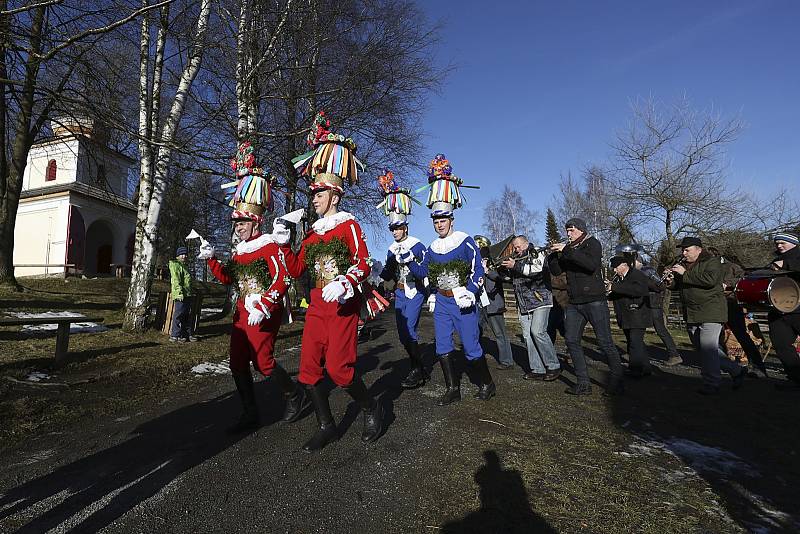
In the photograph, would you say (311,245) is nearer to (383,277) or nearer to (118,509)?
(383,277)

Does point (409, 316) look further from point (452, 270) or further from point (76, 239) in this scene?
point (76, 239)

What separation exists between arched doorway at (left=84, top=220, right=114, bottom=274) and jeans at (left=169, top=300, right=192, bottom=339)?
24187mm

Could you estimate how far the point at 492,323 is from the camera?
23.9 ft

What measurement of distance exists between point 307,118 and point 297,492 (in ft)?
35.2

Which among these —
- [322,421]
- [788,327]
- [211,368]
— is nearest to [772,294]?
[788,327]

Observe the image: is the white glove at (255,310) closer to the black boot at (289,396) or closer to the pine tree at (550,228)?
the black boot at (289,396)

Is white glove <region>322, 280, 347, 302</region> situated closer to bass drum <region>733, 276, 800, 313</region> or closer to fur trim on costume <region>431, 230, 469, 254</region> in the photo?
fur trim on costume <region>431, 230, 469, 254</region>

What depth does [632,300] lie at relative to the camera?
6.38m

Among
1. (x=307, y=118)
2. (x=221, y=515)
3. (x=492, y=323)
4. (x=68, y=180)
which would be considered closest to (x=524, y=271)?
(x=492, y=323)

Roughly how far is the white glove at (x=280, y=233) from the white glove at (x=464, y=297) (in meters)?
1.91

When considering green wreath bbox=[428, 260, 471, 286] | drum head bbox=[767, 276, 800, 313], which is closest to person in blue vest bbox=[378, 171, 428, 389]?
green wreath bbox=[428, 260, 471, 286]

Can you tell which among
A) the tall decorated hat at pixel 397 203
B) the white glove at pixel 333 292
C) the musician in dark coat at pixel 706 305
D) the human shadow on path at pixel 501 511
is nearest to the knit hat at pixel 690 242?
the musician in dark coat at pixel 706 305

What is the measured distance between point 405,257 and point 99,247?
102 ft

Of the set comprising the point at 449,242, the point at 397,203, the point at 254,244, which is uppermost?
the point at 397,203
